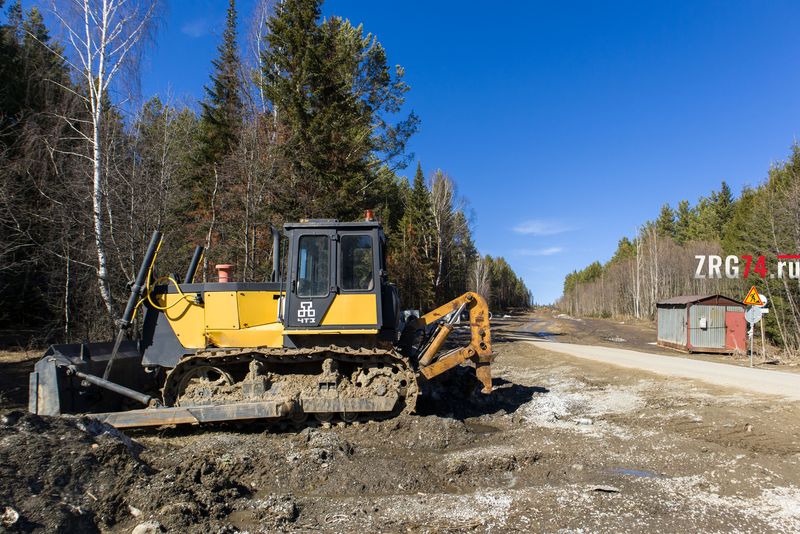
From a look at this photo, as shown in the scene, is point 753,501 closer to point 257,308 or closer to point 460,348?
point 460,348

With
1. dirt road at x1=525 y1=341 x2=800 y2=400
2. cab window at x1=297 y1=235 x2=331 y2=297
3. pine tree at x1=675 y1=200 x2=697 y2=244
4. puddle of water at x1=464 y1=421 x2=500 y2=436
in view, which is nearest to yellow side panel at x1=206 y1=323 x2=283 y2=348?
cab window at x1=297 y1=235 x2=331 y2=297

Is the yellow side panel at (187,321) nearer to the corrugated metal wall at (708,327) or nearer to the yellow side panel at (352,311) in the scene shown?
the yellow side panel at (352,311)

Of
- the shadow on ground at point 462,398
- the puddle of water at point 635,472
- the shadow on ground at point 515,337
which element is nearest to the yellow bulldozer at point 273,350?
the shadow on ground at point 462,398

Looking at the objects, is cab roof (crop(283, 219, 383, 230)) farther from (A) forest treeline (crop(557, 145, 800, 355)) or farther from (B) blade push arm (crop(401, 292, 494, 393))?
(A) forest treeline (crop(557, 145, 800, 355))

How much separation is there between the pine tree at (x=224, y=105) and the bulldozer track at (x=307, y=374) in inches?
716

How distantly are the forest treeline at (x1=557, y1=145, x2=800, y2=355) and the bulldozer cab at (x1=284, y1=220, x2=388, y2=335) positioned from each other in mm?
23003

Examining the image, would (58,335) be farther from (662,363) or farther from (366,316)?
(662,363)

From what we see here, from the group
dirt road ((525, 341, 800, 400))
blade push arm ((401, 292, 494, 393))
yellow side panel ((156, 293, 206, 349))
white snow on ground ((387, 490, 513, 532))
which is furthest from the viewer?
dirt road ((525, 341, 800, 400))

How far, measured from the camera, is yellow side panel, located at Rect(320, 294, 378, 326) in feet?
25.0

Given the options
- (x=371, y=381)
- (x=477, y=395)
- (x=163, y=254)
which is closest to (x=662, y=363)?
(x=477, y=395)

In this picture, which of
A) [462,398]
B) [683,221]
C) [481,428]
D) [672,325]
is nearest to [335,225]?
[481,428]

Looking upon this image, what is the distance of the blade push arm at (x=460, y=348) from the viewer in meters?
8.27

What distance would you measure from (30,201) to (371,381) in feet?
47.4

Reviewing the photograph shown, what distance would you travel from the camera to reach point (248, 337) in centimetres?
785
